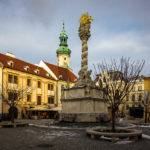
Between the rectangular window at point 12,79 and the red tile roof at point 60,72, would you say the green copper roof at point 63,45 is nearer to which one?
the red tile roof at point 60,72

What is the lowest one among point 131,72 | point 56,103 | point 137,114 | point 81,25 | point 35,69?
point 137,114

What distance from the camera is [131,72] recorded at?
1405 cm

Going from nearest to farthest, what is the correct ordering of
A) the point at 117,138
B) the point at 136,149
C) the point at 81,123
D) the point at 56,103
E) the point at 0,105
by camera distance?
the point at 136,149 → the point at 117,138 → the point at 81,123 → the point at 0,105 → the point at 56,103

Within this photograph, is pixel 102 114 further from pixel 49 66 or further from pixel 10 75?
pixel 49 66

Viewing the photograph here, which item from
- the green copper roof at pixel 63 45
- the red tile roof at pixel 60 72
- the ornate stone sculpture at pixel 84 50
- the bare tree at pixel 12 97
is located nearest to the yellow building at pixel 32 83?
the red tile roof at pixel 60 72

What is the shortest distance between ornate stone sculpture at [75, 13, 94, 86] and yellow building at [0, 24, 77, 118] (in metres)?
16.0

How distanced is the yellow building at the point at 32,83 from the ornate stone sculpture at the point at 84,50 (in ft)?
52.7

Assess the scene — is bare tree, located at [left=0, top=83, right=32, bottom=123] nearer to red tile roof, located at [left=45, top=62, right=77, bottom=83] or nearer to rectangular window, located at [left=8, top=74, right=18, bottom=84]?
rectangular window, located at [left=8, top=74, right=18, bottom=84]

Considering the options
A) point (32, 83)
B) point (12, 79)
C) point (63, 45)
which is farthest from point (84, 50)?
point (63, 45)

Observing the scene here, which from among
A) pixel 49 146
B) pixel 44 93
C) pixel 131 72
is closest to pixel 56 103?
pixel 44 93

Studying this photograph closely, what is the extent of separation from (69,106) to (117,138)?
982 cm

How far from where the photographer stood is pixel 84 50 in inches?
896

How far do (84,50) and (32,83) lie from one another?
23.6 meters

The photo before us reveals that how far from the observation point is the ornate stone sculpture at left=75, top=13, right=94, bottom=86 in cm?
2158
